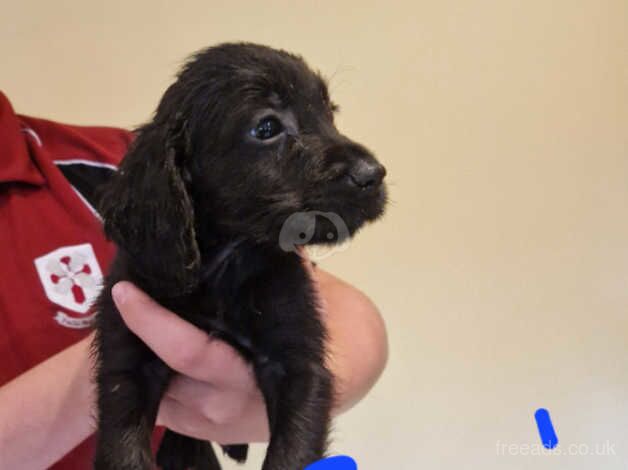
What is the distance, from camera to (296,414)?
32.1 inches

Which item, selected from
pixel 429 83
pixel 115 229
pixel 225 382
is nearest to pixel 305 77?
pixel 115 229

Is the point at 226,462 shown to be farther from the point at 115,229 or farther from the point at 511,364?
the point at 115,229

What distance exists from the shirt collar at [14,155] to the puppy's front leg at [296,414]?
757 millimetres

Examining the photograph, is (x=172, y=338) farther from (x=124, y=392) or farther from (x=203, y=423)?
(x=203, y=423)

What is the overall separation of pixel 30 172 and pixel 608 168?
155cm

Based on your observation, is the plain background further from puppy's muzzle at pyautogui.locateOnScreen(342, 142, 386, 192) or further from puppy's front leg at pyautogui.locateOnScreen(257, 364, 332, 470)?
puppy's muzzle at pyautogui.locateOnScreen(342, 142, 386, 192)

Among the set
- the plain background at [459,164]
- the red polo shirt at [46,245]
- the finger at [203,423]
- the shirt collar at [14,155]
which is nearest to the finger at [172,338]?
the finger at [203,423]

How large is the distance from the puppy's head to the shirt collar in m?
0.57

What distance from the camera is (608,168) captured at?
6.04 feet

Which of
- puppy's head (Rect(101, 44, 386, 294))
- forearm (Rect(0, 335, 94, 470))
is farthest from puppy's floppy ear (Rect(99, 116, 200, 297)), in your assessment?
forearm (Rect(0, 335, 94, 470))

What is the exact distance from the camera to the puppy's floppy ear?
77 cm

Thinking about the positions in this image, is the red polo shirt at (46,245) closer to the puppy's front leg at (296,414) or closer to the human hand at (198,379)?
the human hand at (198,379)

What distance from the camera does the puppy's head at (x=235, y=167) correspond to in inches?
30.3

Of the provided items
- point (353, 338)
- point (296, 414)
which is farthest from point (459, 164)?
point (296, 414)
